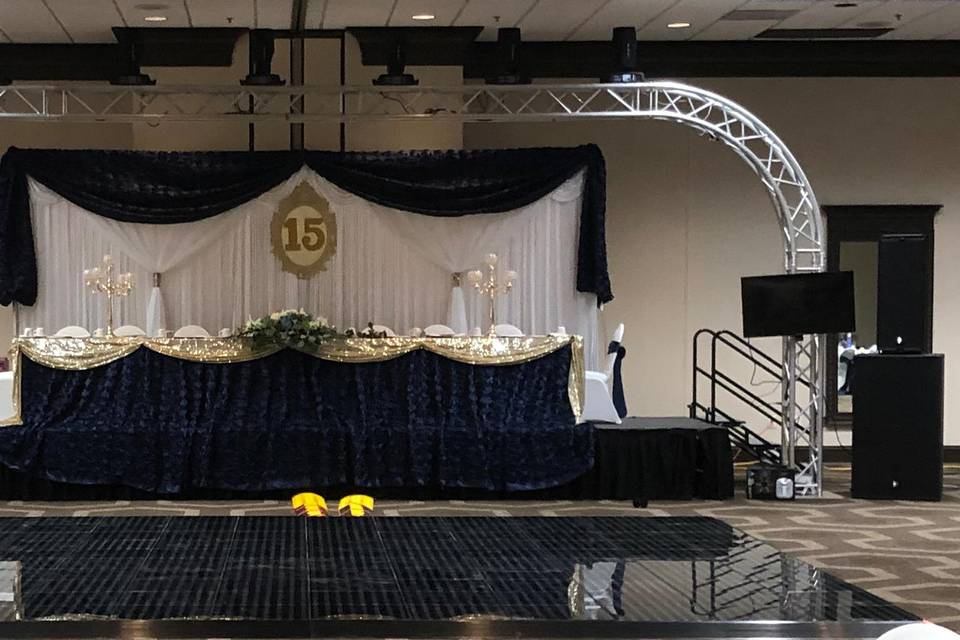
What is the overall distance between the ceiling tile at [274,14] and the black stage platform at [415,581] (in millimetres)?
7866

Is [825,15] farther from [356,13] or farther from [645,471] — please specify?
[645,471]

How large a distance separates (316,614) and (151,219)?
1005 centimetres

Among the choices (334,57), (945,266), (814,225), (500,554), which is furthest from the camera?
(945,266)

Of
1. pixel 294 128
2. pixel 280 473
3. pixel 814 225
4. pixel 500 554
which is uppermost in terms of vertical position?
pixel 294 128

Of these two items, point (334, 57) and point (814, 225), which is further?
point (334, 57)

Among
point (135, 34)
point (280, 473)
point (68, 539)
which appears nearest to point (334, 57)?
point (135, 34)

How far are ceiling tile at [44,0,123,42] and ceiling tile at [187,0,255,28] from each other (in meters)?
0.60

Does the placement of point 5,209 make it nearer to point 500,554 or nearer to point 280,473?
point 280,473

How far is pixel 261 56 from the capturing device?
12.1 meters

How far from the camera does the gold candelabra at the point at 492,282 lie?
11.7 meters

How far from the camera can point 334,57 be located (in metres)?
13.3

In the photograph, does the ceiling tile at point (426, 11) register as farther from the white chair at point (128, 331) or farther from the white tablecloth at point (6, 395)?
the white tablecloth at point (6, 395)

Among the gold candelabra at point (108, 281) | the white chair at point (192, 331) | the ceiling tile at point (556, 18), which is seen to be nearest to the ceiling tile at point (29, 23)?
the gold candelabra at point (108, 281)

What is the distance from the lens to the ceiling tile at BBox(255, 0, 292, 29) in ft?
38.2
